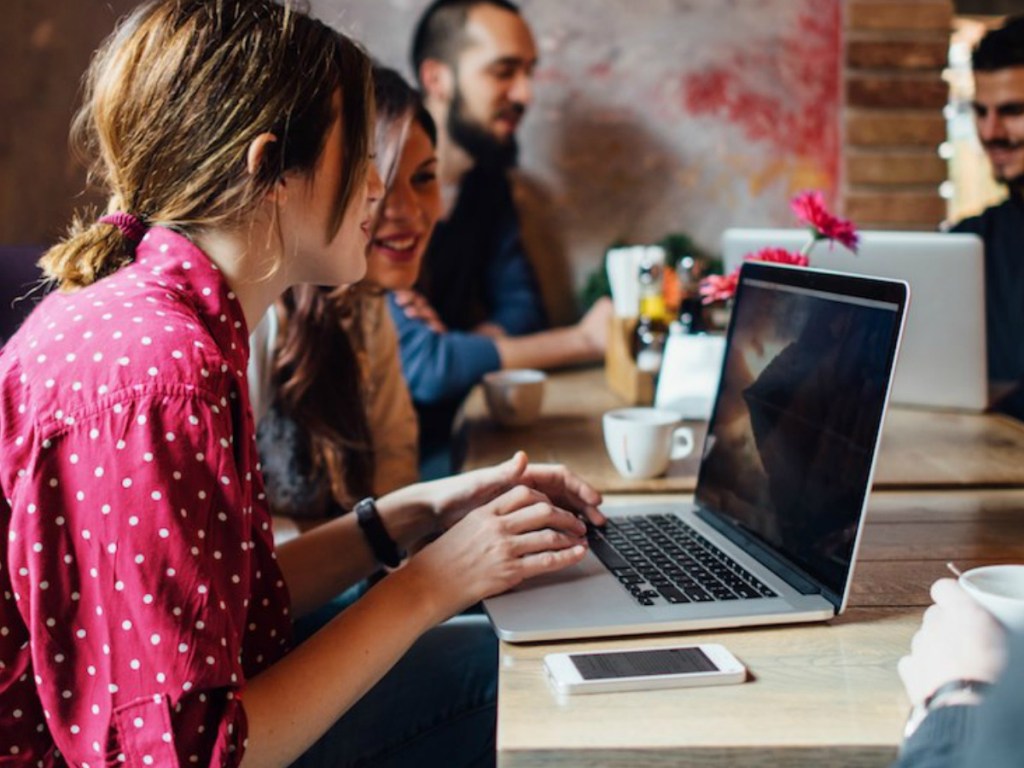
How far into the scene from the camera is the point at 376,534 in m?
1.27

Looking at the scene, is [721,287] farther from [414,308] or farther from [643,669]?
[414,308]

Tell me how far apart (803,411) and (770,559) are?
14 cm

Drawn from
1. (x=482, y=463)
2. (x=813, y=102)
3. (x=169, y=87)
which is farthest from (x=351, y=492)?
(x=813, y=102)

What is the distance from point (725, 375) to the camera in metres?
1.26

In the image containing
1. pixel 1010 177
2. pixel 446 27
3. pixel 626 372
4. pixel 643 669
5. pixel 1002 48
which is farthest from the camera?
pixel 446 27

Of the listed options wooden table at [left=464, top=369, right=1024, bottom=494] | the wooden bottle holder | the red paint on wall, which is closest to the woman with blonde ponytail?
wooden table at [left=464, top=369, right=1024, bottom=494]

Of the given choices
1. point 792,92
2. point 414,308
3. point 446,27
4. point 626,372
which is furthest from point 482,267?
point 626,372

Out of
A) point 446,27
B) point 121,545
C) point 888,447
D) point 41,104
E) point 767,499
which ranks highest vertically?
point 446,27

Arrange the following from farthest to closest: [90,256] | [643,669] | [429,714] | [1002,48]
→ [1002,48], [429,714], [90,256], [643,669]

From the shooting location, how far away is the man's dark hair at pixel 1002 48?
8.74 ft

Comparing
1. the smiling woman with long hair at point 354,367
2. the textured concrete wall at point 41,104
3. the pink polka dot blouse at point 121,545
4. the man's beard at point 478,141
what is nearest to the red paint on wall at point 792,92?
the man's beard at point 478,141

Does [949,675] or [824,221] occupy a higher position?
[824,221]

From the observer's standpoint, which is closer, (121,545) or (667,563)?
(121,545)

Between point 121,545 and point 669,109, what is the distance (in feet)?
8.68
